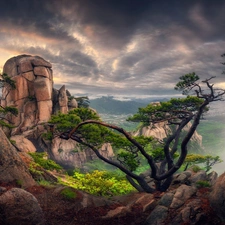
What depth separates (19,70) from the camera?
54.1 m

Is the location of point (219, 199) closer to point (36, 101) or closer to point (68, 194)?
point (68, 194)

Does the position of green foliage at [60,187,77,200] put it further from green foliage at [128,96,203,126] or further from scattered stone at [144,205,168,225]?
green foliage at [128,96,203,126]

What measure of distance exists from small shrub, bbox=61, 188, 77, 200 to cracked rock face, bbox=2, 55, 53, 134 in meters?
44.3

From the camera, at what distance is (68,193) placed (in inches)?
425

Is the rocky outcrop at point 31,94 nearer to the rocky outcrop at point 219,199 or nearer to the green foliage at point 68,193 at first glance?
the green foliage at point 68,193

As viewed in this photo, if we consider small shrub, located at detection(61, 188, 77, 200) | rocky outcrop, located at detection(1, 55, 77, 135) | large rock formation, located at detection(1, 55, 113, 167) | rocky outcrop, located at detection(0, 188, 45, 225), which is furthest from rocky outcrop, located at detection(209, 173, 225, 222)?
rocky outcrop, located at detection(1, 55, 77, 135)

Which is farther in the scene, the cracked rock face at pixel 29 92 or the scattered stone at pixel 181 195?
the cracked rock face at pixel 29 92

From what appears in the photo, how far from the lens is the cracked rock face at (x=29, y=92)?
52969 millimetres

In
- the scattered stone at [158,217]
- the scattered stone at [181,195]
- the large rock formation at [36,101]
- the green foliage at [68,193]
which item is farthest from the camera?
the large rock formation at [36,101]

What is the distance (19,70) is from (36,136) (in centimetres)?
1984

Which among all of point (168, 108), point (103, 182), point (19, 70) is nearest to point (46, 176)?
point (103, 182)

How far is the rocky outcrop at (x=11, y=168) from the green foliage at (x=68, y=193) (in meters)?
2.03

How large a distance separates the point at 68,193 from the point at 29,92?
165ft

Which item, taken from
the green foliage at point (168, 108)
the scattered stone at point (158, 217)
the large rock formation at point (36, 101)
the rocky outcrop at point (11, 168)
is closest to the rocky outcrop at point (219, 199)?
the scattered stone at point (158, 217)
